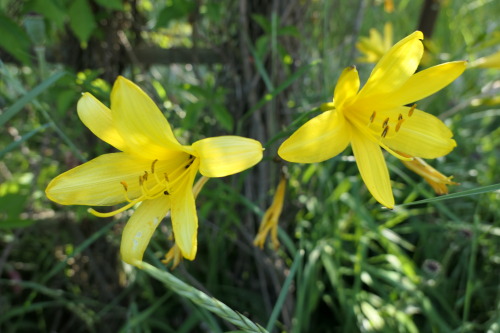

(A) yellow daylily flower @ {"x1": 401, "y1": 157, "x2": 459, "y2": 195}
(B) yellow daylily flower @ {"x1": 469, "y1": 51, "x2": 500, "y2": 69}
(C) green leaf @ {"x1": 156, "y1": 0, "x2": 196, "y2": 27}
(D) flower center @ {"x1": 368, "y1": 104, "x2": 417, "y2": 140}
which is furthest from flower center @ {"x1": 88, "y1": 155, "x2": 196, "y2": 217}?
(B) yellow daylily flower @ {"x1": 469, "y1": 51, "x2": 500, "y2": 69}

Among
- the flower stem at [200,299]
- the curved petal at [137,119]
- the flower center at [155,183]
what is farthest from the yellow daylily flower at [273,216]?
the flower stem at [200,299]

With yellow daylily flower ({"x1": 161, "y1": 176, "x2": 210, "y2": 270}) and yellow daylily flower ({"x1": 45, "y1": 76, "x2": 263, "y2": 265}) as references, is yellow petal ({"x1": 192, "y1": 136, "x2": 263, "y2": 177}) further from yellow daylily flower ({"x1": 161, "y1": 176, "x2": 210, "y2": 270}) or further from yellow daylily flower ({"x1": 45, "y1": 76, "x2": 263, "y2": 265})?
yellow daylily flower ({"x1": 161, "y1": 176, "x2": 210, "y2": 270})

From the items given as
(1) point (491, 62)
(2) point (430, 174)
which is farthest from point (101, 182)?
(1) point (491, 62)

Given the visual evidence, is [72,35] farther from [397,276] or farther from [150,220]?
[397,276]

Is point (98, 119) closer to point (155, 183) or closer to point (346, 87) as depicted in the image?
point (155, 183)

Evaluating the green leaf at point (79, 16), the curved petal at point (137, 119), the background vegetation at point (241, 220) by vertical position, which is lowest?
the background vegetation at point (241, 220)

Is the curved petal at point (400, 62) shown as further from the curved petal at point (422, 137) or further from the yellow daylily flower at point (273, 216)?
the yellow daylily flower at point (273, 216)
